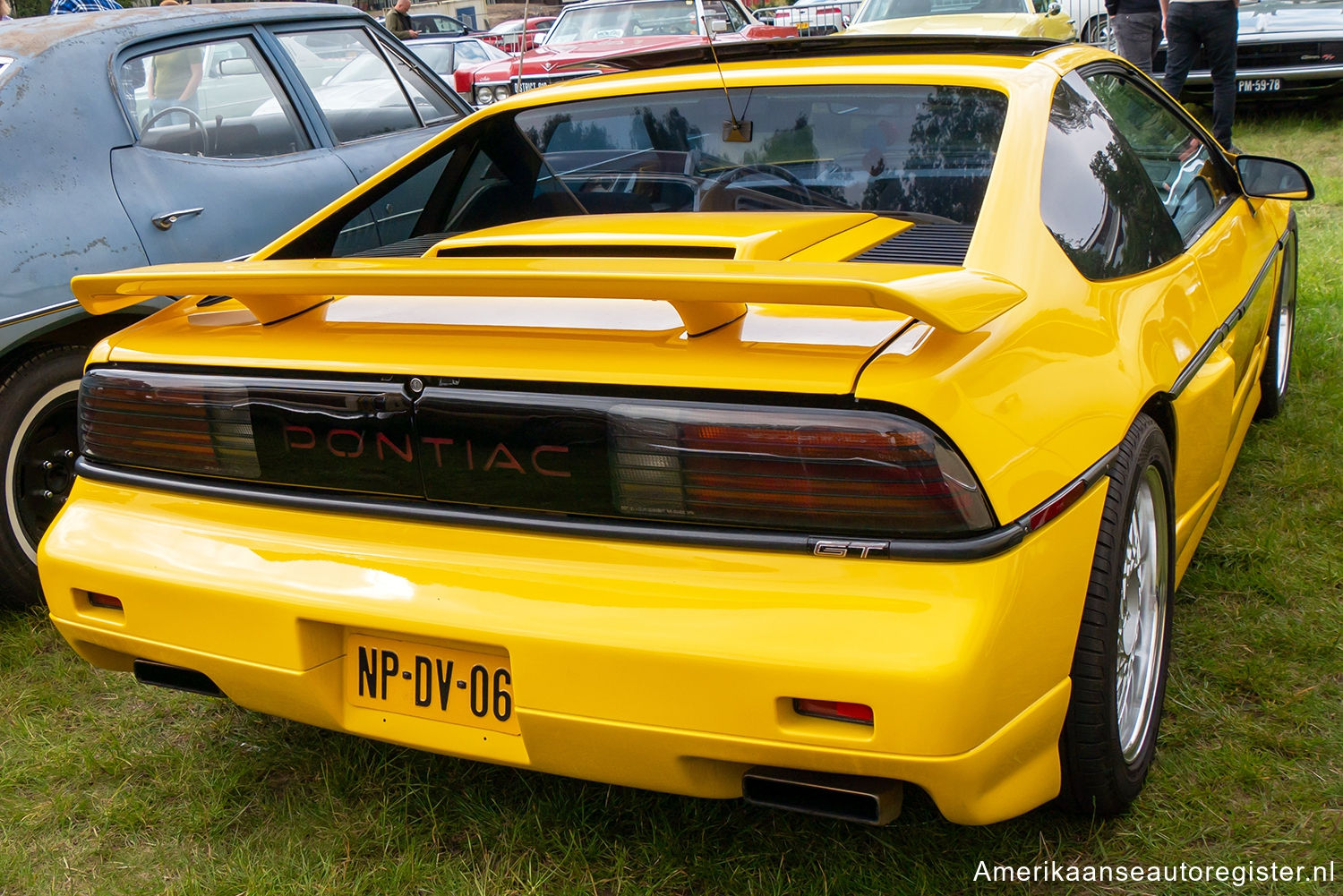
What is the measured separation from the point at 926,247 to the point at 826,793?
103 centimetres

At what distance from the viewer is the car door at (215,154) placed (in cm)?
366

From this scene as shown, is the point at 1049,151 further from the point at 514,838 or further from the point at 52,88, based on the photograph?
the point at 52,88

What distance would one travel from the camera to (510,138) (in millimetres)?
3008

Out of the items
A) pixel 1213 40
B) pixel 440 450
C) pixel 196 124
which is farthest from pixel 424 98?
pixel 1213 40

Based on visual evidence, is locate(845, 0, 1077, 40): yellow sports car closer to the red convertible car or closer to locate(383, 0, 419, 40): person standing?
the red convertible car

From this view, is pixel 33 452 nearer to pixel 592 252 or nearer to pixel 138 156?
pixel 138 156

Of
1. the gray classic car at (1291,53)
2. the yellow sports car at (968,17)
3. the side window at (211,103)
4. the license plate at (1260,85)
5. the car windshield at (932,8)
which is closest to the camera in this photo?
the side window at (211,103)

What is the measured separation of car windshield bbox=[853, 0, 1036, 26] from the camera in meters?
10.5

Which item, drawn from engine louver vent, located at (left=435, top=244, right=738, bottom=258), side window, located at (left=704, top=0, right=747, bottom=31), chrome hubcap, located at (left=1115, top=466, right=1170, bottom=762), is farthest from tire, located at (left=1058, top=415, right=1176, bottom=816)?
side window, located at (left=704, top=0, right=747, bottom=31)

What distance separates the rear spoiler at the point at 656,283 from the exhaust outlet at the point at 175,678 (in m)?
0.69

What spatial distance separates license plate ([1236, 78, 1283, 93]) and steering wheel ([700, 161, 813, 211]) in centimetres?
862

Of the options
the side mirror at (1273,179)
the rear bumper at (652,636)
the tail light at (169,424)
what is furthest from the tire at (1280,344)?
the tail light at (169,424)

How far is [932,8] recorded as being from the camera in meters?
10.8

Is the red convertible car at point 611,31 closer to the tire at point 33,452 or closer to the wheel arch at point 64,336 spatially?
the wheel arch at point 64,336
